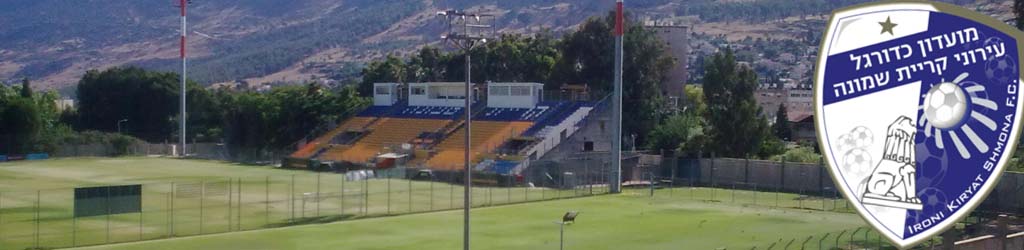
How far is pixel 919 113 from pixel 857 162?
78cm

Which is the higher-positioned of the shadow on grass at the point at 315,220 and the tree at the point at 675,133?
the tree at the point at 675,133

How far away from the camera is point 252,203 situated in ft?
140

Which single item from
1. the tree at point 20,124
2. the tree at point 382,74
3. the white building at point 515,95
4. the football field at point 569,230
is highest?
the tree at point 382,74

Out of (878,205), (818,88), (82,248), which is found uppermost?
(818,88)

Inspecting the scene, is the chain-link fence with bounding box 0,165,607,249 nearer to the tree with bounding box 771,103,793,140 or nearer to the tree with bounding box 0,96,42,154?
the tree with bounding box 0,96,42,154

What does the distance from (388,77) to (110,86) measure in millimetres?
22285

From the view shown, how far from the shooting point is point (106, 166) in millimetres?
67125

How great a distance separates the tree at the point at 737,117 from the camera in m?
60.8

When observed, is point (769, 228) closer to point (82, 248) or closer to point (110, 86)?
point (82, 248)

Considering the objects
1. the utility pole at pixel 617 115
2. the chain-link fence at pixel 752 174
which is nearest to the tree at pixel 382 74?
the chain-link fence at pixel 752 174

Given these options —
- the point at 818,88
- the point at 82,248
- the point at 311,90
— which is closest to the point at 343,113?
the point at 311,90

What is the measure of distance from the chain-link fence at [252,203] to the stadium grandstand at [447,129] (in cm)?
425

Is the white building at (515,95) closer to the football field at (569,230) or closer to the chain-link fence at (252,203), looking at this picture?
the chain-link fence at (252,203)

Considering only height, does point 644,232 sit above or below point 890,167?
below
